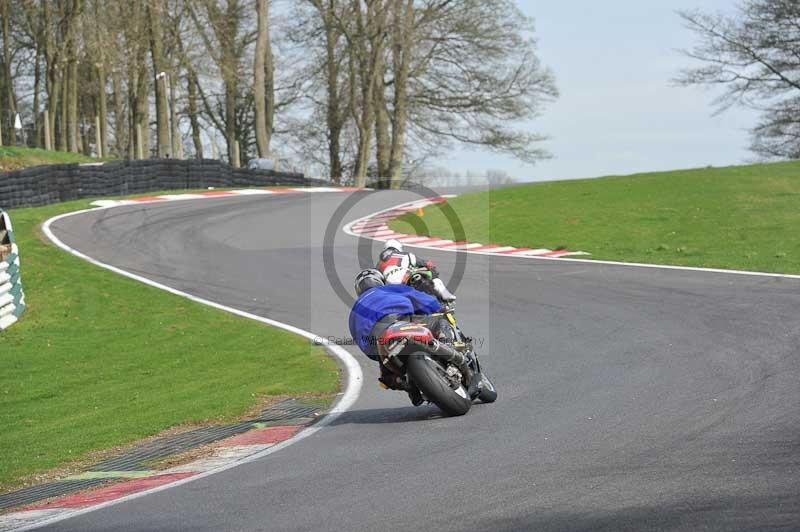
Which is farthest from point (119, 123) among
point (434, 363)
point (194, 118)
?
point (434, 363)

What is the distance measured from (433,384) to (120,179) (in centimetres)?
2515

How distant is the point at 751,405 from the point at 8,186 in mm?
24499

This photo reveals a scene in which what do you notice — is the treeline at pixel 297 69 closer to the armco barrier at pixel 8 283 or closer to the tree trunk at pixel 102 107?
the tree trunk at pixel 102 107

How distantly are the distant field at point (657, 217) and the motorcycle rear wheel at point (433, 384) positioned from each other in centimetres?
1009

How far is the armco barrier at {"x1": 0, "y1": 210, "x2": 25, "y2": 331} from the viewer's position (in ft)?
51.3

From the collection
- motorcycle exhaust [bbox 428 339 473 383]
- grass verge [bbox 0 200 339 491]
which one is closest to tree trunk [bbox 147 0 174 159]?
grass verge [bbox 0 200 339 491]

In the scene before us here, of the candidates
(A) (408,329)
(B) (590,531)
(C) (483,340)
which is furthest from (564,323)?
(B) (590,531)

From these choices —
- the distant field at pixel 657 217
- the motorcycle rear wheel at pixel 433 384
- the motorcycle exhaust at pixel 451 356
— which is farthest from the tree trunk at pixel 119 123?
the motorcycle rear wheel at pixel 433 384

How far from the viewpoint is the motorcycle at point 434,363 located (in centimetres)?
838

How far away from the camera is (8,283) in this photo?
15.9 meters

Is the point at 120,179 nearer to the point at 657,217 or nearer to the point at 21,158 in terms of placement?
the point at 21,158

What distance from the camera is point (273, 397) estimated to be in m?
11.0

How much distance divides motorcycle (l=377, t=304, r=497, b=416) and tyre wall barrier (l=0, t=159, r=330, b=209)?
22255mm

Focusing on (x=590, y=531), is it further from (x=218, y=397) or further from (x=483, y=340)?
(x=483, y=340)
